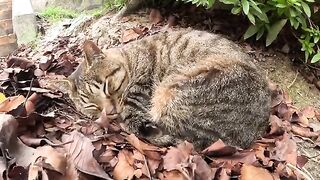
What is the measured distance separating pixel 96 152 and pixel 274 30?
191 centimetres

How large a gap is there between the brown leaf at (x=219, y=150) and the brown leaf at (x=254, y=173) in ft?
0.47

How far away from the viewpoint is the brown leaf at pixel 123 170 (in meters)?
2.50

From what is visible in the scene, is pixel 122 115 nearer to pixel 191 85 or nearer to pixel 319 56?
pixel 191 85

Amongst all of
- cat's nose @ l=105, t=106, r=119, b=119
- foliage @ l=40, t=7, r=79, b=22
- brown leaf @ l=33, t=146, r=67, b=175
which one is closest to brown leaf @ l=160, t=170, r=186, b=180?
brown leaf @ l=33, t=146, r=67, b=175

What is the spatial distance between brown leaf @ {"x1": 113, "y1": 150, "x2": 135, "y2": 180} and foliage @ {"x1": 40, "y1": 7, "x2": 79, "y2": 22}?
344 centimetres

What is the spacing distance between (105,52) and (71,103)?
1.34 ft

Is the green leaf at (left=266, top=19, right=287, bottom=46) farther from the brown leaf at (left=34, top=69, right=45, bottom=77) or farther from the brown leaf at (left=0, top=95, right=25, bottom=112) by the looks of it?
the brown leaf at (left=0, top=95, right=25, bottom=112)

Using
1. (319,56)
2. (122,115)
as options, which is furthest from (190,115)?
(319,56)

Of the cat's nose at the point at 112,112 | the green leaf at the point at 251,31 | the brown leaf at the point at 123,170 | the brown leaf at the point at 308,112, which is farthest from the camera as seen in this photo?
the green leaf at the point at 251,31

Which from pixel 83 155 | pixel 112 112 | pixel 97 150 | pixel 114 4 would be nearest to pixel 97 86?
pixel 112 112

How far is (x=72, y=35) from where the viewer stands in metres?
4.95

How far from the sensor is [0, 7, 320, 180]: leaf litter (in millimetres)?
2396

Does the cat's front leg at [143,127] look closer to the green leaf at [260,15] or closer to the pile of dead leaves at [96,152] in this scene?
the pile of dead leaves at [96,152]

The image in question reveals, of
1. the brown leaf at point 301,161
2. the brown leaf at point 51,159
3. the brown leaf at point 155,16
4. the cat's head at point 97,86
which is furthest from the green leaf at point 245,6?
the brown leaf at point 51,159
